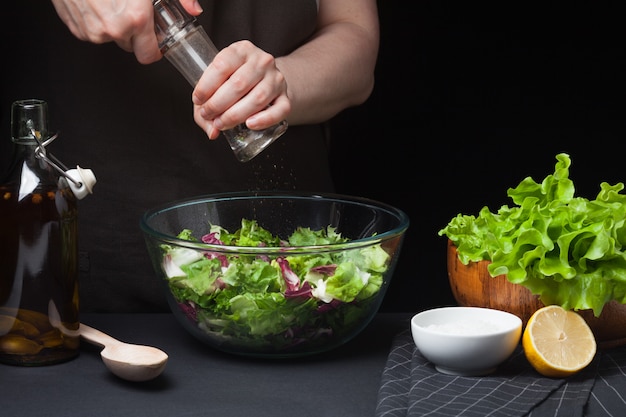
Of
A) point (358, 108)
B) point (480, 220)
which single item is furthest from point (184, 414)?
point (358, 108)

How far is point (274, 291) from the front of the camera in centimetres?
132

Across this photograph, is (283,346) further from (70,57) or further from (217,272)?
(70,57)

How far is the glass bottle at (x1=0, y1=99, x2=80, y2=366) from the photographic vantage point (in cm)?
130

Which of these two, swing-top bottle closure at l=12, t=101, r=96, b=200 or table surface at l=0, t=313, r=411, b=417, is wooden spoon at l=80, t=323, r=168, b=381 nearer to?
table surface at l=0, t=313, r=411, b=417

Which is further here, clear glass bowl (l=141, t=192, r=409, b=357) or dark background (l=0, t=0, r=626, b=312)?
dark background (l=0, t=0, r=626, b=312)

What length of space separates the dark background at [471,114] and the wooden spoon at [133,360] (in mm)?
1799

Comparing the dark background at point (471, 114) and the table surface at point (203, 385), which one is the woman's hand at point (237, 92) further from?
the dark background at point (471, 114)

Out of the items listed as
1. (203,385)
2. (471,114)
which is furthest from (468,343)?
→ (471,114)

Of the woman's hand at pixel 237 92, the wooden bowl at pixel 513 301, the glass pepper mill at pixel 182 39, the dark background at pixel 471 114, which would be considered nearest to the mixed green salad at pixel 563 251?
the wooden bowl at pixel 513 301

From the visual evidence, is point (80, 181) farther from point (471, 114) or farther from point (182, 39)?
point (471, 114)

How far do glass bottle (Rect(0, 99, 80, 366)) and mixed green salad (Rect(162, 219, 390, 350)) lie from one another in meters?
0.14

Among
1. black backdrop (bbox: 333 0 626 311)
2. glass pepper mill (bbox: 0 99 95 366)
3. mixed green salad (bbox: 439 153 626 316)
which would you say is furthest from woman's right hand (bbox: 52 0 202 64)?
black backdrop (bbox: 333 0 626 311)

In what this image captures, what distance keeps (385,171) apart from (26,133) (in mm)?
1972

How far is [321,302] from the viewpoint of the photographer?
4.39 feet
